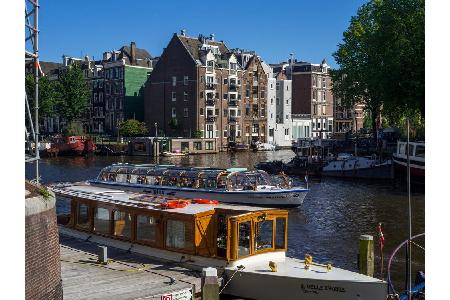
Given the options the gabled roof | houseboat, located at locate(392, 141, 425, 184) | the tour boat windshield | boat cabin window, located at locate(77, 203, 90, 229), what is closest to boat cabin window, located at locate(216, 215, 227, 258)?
boat cabin window, located at locate(77, 203, 90, 229)

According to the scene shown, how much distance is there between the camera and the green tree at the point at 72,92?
103 meters

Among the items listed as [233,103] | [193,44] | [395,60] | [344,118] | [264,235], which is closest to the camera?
[264,235]

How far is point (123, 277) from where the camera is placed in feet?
58.6

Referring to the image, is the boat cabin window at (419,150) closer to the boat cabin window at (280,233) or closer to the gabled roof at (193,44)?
the boat cabin window at (280,233)

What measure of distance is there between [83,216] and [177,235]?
5.93 m

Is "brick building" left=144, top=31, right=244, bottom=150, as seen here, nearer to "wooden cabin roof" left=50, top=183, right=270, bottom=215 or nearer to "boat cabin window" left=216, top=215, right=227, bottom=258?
"wooden cabin roof" left=50, top=183, right=270, bottom=215

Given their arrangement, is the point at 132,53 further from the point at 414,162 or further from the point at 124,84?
the point at 414,162

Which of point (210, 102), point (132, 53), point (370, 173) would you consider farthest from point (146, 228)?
point (132, 53)

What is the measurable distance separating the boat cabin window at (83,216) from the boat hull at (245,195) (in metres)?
14.4

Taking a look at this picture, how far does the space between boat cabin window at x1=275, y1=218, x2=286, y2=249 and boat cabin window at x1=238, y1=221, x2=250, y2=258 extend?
1.07 meters

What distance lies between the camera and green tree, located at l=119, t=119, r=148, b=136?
9994 centimetres

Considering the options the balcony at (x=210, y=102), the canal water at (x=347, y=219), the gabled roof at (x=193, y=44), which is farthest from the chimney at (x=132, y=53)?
the canal water at (x=347, y=219)
